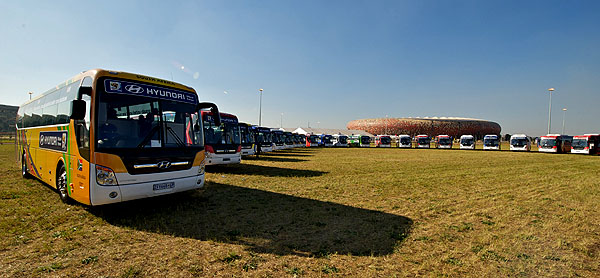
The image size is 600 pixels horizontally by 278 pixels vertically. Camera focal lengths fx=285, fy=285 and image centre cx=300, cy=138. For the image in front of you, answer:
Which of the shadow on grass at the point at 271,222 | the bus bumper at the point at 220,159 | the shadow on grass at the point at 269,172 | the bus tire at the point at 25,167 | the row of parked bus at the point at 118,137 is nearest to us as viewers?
the shadow on grass at the point at 271,222

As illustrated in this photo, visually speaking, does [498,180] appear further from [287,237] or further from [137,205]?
[137,205]

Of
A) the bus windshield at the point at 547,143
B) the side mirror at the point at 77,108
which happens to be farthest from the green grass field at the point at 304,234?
the bus windshield at the point at 547,143

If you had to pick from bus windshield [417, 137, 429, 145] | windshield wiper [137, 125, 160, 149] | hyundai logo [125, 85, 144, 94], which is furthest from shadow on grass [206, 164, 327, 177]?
bus windshield [417, 137, 429, 145]

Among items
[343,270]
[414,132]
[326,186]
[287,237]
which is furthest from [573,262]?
[414,132]

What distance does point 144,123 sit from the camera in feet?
19.6

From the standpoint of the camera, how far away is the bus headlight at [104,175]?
520cm

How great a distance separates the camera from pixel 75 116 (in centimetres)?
525

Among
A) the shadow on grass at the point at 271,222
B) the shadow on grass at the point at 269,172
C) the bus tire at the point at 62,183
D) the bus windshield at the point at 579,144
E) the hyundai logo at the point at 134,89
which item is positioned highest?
the hyundai logo at the point at 134,89

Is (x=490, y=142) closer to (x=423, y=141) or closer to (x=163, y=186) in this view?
(x=423, y=141)

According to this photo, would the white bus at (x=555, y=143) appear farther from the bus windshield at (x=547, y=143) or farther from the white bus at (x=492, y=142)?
the white bus at (x=492, y=142)

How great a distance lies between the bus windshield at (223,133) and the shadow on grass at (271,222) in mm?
5425

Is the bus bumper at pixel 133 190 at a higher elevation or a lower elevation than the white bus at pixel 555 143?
lower

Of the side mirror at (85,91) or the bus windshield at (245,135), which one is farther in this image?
the bus windshield at (245,135)

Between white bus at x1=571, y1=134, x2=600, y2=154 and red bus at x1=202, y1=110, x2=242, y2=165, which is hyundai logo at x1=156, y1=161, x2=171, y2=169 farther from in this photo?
white bus at x1=571, y1=134, x2=600, y2=154
